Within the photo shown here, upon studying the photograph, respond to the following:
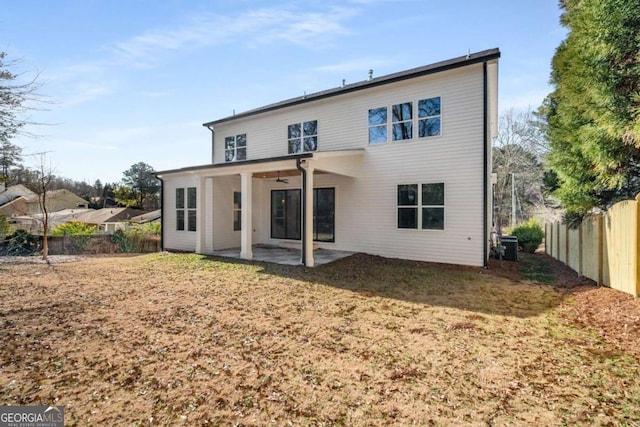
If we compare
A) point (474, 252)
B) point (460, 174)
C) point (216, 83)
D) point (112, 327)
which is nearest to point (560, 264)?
point (474, 252)

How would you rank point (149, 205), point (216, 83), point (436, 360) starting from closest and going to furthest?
point (436, 360) < point (216, 83) < point (149, 205)

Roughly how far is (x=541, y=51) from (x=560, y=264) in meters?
7.52

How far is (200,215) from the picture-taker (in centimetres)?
1109

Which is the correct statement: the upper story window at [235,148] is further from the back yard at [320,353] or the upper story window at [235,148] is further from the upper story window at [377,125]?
the back yard at [320,353]

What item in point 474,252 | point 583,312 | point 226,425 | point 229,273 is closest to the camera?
point 226,425

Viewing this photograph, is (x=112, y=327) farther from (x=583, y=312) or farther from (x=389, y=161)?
(x=389, y=161)

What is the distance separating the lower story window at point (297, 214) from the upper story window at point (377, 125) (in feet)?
8.10

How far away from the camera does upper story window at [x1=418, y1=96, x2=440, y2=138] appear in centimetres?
960

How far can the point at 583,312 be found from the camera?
5.18 metres

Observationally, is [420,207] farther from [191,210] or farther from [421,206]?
[191,210]

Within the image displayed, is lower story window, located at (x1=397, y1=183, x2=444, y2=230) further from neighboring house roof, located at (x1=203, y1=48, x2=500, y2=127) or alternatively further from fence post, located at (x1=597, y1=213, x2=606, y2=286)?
fence post, located at (x1=597, y1=213, x2=606, y2=286)

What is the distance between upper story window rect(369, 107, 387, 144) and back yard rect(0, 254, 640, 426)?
18.9 feet

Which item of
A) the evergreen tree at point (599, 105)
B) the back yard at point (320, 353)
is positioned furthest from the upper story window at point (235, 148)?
the evergreen tree at point (599, 105)

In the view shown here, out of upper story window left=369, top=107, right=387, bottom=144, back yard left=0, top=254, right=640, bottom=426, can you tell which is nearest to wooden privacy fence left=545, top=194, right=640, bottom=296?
back yard left=0, top=254, right=640, bottom=426
